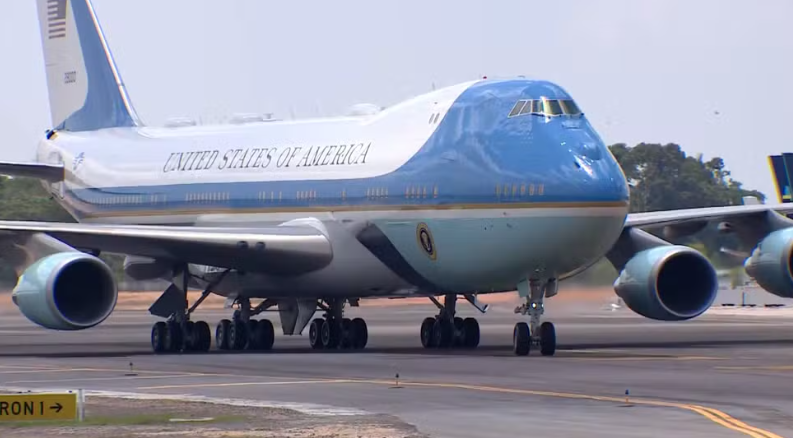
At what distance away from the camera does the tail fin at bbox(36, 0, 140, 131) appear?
4797 centimetres

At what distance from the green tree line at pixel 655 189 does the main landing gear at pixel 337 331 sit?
64.6ft

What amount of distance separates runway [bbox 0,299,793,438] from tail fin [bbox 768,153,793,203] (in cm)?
2084

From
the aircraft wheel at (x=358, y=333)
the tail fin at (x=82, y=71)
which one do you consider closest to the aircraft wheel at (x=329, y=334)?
the aircraft wheel at (x=358, y=333)

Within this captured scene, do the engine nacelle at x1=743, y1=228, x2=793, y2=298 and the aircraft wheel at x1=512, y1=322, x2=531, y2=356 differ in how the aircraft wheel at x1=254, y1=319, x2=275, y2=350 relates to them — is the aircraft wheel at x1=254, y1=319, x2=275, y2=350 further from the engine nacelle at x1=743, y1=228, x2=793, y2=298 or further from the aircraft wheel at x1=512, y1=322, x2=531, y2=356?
the engine nacelle at x1=743, y1=228, x2=793, y2=298

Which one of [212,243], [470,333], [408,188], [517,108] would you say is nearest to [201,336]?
[212,243]

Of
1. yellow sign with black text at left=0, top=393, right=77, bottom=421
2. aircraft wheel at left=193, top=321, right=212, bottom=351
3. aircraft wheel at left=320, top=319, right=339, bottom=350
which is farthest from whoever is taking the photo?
aircraft wheel at left=320, top=319, right=339, bottom=350

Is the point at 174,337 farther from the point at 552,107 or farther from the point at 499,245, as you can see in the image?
the point at 552,107

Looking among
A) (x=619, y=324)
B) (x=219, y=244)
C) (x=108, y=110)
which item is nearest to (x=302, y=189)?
(x=219, y=244)

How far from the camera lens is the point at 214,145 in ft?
141

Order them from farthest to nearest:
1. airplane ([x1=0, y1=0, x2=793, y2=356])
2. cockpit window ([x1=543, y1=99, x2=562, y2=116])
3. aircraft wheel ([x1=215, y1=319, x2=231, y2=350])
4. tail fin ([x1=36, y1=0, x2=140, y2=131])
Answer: tail fin ([x1=36, y1=0, x2=140, y2=131])
aircraft wheel ([x1=215, y1=319, x2=231, y2=350])
cockpit window ([x1=543, y1=99, x2=562, y2=116])
airplane ([x1=0, y1=0, x2=793, y2=356])

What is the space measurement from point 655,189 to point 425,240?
40191mm

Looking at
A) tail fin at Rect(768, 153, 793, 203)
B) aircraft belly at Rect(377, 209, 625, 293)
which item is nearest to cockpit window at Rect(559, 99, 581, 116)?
aircraft belly at Rect(377, 209, 625, 293)

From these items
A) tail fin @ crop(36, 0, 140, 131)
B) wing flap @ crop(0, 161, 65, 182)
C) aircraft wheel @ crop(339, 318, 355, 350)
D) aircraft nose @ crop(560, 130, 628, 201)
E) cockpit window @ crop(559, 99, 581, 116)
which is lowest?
aircraft wheel @ crop(339, 318, 355, 350)

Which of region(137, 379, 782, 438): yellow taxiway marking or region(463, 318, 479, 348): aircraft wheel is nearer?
region(137, 379, 782, 438): yellow taxiway marking
